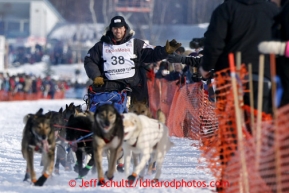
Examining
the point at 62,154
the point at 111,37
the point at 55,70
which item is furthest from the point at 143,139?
the point at 55,70

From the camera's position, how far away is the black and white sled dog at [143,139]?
19.3 feet

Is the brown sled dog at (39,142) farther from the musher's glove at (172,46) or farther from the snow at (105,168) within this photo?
the musher's glove at (172,46)

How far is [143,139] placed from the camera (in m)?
5.97

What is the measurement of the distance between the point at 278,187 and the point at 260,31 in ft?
4.19

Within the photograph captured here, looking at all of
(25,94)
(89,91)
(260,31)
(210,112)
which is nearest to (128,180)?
(260,31)

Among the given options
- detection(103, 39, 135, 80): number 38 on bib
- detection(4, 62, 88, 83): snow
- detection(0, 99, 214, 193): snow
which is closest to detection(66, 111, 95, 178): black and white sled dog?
detection(0, 99, 214, 193): snow

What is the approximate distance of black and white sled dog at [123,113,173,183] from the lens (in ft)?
19.3

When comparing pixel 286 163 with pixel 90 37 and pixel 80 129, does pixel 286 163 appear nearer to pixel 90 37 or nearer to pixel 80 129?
pixel 80 129

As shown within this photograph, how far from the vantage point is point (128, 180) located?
5.88 metres

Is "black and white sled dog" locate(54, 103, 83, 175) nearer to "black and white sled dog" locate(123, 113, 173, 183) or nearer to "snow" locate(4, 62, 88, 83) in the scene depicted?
"black and white sled dog" locate(123, 113, 173, 183)

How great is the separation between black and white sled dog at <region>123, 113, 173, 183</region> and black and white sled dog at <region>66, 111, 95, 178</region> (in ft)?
2.01

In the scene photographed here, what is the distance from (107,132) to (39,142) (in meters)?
0.55

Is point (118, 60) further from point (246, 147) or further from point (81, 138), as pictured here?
point (246, 147)

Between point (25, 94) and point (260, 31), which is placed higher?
point (260, 31)
